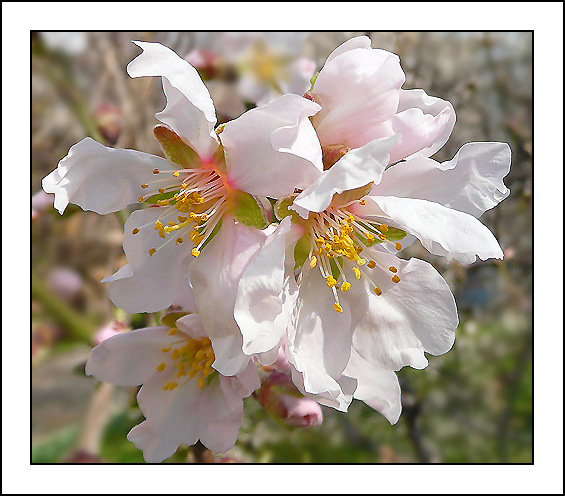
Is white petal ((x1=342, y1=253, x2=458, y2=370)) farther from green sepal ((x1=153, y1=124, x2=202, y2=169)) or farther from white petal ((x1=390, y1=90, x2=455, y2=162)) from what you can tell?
green sepal ((x1=153, y1=124, x2=202, y2=169))

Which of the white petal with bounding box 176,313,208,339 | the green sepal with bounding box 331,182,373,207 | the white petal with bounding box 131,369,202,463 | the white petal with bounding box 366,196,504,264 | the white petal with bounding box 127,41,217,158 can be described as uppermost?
the white petal with bounding box 127,41,217,158

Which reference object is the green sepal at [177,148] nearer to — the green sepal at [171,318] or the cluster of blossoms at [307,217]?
the cluster of blossoms at [307,217]

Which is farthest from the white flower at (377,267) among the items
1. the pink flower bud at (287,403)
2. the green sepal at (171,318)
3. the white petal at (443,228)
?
the green sepal at (171,318)

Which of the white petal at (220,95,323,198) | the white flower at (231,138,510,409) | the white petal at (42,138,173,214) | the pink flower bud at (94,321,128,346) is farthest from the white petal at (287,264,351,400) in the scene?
the pink flower bud at (94,321,128,346)

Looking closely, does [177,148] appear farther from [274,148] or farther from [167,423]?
[167,423]

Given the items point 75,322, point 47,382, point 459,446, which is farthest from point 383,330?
point 47,382

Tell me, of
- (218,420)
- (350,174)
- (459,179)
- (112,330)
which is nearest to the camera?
(350,174)

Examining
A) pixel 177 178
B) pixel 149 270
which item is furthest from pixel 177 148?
pixel 149 270
